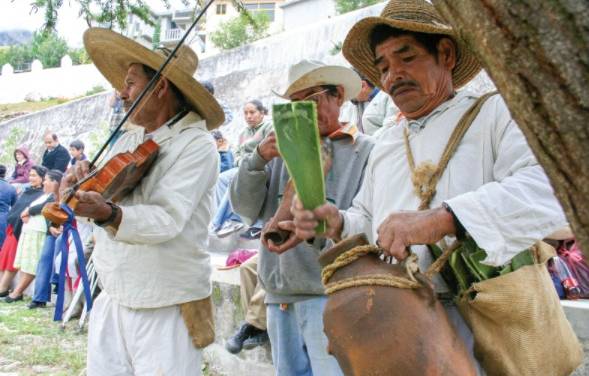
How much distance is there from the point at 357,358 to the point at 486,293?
0.43m

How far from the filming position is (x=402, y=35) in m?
1.95

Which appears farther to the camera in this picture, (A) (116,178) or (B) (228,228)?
(B) (228,228)

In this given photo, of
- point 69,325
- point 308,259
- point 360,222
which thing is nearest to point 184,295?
point 308,259

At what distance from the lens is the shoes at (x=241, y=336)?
4164 millimetres

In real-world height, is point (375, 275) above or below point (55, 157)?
below

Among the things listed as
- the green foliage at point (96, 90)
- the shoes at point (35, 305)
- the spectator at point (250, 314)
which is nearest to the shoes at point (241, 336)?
the spectator at point (250, 314)

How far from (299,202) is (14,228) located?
28.9ft

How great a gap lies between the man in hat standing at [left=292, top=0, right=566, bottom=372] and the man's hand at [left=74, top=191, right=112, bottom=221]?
1.09 meters

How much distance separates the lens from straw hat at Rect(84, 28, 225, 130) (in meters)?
3.00

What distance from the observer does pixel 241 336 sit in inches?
165

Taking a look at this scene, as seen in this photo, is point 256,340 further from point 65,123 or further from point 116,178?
point 65,123

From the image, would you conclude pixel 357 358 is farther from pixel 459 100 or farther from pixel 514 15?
pixel 459 100

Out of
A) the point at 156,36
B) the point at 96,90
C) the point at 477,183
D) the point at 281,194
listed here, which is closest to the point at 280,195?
the point at 281,194

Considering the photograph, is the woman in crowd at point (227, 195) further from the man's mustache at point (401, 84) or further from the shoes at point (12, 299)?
the man's mustache at point (401, 84)
